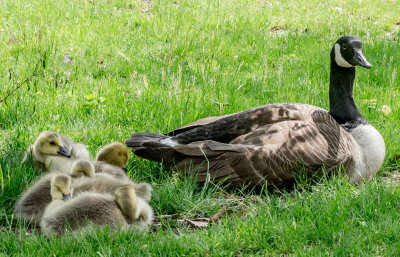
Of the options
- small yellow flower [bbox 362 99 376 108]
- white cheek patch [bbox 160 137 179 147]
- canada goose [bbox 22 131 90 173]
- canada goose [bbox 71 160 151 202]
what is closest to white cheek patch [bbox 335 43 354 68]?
small yellow flower [bbox 362 99 376 108]

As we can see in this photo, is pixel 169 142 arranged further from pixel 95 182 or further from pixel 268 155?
pixel 95 182

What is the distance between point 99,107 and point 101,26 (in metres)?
3.62

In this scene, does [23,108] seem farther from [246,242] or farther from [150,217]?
[246,242]

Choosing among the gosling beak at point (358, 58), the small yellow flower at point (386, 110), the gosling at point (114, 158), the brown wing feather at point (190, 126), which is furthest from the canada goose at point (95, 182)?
the small yellow flower at point (386, 110)

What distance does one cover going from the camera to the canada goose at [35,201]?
418cm

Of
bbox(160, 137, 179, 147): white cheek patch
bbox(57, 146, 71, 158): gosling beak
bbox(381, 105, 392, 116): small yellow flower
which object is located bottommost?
bbox(381, 105, 392, 116): small yellow flower

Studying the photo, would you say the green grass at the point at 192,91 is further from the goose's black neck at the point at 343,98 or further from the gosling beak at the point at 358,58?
the gosling beak at the point at 358,58

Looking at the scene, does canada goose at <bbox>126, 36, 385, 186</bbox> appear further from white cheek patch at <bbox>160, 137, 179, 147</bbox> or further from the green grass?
the green grass

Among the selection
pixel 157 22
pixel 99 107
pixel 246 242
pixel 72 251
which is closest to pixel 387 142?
pixel 246 242

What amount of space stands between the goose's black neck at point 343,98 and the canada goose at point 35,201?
10.7ft

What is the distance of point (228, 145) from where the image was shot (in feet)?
16.5

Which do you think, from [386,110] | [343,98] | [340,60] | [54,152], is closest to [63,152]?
[54,152]

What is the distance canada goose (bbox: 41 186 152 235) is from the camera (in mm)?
3811

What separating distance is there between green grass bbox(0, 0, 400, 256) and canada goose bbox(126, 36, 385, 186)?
0.62ft
